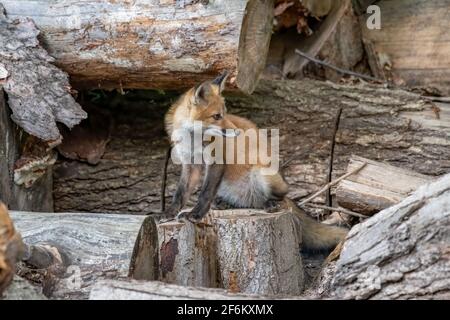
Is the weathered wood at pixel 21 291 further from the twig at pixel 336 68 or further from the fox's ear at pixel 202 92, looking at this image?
the twig at pixel 336 68

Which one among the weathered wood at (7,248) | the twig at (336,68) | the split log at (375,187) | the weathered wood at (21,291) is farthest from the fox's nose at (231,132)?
the weathered wood at (7,248)

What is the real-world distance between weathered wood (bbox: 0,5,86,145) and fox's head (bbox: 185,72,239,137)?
724 mm

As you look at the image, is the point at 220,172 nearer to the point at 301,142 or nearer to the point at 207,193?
the point at 207,193

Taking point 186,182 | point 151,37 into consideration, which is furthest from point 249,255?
point 151,37

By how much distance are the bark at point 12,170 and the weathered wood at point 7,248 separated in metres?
1.82

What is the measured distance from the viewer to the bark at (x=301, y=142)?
17.8ft

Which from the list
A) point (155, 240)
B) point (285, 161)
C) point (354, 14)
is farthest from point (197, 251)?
point (354, 14)

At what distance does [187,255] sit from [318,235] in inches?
43.1

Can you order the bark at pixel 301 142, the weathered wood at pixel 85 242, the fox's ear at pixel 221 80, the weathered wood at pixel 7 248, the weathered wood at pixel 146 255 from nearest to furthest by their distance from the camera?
the weathered wood at pixel 7 248, the weathered wood at pixel 85 242, the weathered wood at pixel 146 255, the fox's ear at pixel 221 80, the bark at pixel 301 142

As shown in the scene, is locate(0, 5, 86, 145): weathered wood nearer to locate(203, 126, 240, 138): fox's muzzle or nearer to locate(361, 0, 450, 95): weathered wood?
locate(203, 126, 240, 138): fox's muzzle

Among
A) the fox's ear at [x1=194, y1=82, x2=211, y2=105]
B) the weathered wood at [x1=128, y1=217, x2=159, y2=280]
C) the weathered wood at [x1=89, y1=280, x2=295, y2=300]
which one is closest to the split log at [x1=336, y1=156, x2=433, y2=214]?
the fox's ear at [x1=194, y1=82, x2=211, y2=105]

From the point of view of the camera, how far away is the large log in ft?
14.8

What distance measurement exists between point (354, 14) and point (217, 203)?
2125 millimetres

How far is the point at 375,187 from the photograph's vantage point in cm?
472
